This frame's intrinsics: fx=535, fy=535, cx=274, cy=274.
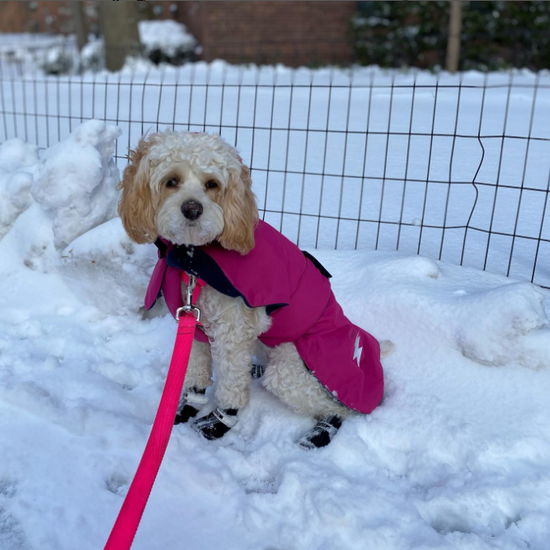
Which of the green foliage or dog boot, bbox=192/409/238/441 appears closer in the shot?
dog boot, bbox=192/409/238/441

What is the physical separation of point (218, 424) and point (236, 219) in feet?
3.34

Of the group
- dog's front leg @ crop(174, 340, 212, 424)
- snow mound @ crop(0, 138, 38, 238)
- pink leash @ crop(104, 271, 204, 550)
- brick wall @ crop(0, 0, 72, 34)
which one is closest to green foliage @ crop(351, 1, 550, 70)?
snow mound @ crop(0, 138, 38, 238)

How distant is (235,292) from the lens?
6.88 feet

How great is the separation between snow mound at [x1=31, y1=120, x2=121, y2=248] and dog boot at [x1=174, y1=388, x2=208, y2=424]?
5.11 ft

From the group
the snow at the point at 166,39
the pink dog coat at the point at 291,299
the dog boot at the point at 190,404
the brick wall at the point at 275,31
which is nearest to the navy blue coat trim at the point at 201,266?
the pink dog coat at the point at 291,299

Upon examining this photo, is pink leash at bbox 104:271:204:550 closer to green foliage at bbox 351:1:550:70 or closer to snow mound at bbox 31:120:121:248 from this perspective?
snow mound at bbox 31:120:121:248

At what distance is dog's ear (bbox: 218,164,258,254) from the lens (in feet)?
6.58

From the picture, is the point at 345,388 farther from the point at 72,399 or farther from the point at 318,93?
the point at 318,93

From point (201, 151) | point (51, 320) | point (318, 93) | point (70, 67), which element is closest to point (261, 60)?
point (70, 67)

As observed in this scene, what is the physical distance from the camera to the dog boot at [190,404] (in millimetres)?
2545

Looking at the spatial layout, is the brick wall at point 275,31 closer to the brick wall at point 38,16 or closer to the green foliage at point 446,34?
the green foliage at point 446,34

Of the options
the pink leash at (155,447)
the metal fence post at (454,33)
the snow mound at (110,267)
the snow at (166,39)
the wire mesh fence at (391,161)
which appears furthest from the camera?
the snow at (166,39)

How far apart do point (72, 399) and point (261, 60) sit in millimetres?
11859

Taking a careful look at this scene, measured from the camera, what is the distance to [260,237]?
7.29 ft
